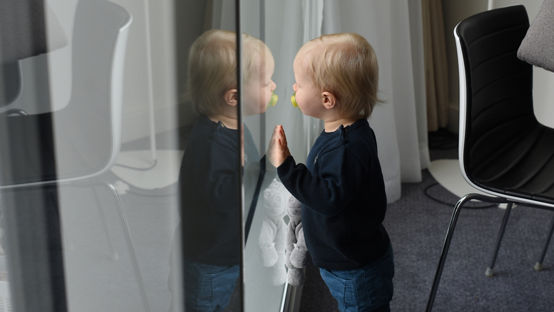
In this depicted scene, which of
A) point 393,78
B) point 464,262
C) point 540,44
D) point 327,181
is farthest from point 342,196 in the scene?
point 393,78

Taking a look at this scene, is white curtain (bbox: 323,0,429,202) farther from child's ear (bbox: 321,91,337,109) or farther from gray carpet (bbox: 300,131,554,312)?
child's ear (bbox: 321,91,337,109)

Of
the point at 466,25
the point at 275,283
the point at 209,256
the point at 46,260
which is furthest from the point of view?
the point at 466,25

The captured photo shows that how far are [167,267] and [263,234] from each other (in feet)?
2.03

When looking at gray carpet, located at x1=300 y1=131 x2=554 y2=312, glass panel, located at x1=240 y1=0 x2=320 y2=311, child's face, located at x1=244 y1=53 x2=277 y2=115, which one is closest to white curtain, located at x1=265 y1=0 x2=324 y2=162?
glass panel, located at x1=240 y1=0 x2=320 y2=311

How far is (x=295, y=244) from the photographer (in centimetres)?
122

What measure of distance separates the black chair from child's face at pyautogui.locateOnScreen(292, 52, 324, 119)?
1.91 ft

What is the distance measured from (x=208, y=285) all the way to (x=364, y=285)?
778mm

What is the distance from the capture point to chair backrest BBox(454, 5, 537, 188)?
1461 millimetres

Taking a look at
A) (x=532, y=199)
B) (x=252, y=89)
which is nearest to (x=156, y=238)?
(x=252, y=89)

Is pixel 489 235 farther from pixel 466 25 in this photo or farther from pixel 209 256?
pixel 209 256

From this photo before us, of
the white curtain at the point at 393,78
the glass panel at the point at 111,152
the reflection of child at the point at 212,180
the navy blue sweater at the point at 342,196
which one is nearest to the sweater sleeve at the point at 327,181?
the navy blue sweater at the point at 342,196

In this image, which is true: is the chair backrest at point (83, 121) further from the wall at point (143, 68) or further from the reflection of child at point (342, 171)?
the reflection of child at point (342, 171)

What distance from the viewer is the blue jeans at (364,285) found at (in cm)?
113

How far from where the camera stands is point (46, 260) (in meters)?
0.23
